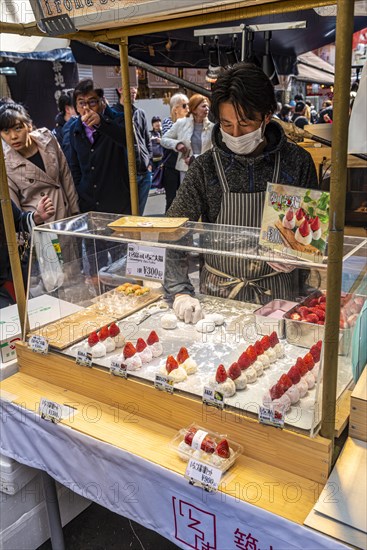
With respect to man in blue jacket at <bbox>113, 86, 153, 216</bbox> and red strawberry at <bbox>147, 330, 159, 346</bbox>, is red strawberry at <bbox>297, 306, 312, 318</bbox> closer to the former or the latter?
red strawberry at <bbox>147, 330, 159, 346</bbox>

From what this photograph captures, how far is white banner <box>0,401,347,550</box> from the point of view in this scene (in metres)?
1.31

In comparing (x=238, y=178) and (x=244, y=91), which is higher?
(x=244, y=91)

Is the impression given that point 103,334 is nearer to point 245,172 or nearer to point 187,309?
point 187,309

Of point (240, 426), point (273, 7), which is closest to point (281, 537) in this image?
point (240, 426)

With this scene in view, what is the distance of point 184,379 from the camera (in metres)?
1.68

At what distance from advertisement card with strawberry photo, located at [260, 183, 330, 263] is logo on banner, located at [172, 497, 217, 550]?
0.84 metres

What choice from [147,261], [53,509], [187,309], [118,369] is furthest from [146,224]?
[53,509]

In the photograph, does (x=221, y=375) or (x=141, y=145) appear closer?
(x=221, y=375)

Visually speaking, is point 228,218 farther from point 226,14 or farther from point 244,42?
point 244,42

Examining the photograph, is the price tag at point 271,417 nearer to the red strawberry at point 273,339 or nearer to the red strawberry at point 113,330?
the red strawberry at point 273,339

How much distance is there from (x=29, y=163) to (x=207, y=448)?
2.74 m

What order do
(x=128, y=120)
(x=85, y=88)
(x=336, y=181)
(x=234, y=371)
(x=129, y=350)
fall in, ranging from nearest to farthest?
1. (x=336, y=181)
2. (x=234, y=371)
3. (x=129, y=350)
4. (x=128, y=120)
5. (x=85, y=88)

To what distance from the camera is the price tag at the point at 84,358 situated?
186 centimetres

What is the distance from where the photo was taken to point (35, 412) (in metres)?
1.83
